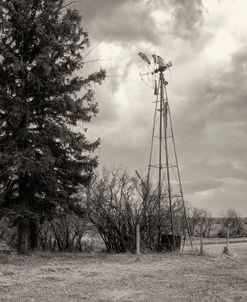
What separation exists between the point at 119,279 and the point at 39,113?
966 centimetres

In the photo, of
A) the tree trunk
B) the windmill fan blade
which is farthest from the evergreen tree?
the windmill fan blade

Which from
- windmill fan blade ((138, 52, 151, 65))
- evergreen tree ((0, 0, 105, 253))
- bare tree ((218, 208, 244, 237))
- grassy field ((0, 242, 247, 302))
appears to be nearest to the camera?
grassy field ((0, 242, 247, 302))

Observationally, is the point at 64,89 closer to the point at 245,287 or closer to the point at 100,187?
the point at 100,187

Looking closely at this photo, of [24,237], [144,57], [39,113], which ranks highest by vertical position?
[144,57]

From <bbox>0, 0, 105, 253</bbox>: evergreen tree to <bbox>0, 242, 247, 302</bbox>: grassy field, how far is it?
7.56 feet

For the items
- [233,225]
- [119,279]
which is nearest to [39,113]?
[119,279]

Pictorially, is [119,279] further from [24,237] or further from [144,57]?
[144,57]

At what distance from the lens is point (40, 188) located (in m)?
20.9

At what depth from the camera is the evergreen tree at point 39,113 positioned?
20.0m

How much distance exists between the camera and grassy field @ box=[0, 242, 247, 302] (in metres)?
10.9

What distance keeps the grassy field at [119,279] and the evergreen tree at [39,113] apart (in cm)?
231

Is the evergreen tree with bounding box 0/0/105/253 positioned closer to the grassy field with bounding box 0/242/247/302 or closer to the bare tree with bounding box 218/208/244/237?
the grassy field with bounding box 0/242/247/302

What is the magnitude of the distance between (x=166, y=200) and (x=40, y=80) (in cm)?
949

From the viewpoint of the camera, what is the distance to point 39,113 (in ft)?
69.7
